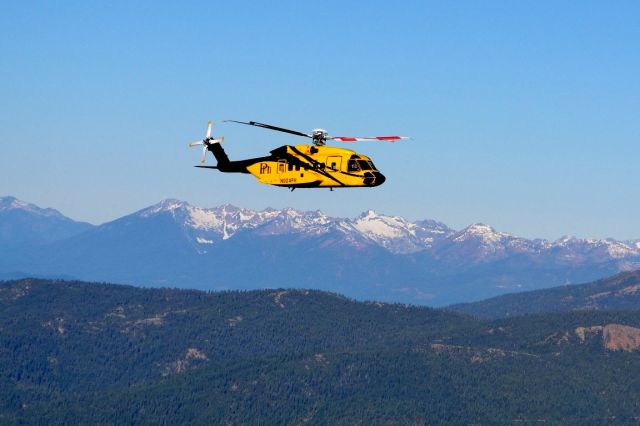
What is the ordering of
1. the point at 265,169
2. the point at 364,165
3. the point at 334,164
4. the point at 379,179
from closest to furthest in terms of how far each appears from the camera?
the point at 379,179
the point at 334,164
the point at 364,165
the point at 265,169

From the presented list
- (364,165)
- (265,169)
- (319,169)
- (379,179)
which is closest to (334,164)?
(319,169)

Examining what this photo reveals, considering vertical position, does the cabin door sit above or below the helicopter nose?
above

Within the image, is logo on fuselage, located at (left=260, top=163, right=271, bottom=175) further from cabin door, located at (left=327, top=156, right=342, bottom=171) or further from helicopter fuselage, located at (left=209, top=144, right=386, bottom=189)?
cabin door, located at (left=327, top=156, right=342, bottom=171)

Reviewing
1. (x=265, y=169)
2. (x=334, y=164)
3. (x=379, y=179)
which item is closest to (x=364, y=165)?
(x=379, y=179)

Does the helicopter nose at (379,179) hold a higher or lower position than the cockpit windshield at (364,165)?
lower

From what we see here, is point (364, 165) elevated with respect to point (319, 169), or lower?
elevated

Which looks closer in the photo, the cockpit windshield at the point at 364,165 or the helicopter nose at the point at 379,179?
the helicopter nose at the point at 379,179

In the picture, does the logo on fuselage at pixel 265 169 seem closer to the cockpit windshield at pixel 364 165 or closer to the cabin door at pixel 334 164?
the cabin door at pixel 334 164

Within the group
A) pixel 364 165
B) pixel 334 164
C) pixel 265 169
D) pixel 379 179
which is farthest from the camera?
pixel 265 169

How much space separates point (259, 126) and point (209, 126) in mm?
33571

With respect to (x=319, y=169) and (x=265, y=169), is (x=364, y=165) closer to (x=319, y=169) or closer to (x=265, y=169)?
(x=319, y=169)

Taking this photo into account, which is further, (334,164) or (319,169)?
(334,164)

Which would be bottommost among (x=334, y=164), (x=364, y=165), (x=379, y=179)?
(x=379, y=179)

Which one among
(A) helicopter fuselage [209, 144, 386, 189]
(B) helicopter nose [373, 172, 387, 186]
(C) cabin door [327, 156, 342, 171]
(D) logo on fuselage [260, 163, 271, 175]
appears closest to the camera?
(B) helicopter nose [373, 172, 387, 186]
